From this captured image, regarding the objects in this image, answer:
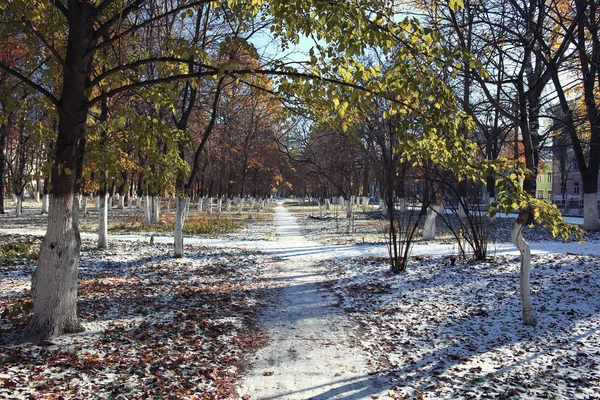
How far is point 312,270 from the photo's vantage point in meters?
10.1

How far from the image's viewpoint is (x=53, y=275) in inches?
179

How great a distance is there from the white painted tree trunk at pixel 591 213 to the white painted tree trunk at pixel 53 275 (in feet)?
58.2

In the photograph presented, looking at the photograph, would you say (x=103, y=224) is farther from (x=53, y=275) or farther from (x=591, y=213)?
(x=591, y=213)

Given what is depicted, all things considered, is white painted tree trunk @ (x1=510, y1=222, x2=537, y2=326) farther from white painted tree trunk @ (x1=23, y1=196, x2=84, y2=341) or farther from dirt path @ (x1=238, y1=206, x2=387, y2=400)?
white painted tree trunk @ (x1=23, y1=196, x2=84, y2=341)

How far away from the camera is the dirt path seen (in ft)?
12.2

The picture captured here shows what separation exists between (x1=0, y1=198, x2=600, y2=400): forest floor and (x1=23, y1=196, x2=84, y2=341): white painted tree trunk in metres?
0.22

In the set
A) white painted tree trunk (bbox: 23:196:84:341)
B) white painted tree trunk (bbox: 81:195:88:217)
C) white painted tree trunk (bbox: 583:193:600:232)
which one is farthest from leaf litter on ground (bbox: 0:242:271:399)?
white painted tree trunk (bbox: 81:195:88:217)

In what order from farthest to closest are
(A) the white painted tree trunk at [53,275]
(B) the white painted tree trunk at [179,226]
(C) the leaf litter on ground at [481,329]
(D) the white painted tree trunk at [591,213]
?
(D) the white painted tree trunk at [591,213]
(B) the white painted tree trunk at [179,226]
(A) the white painted tree trunk at [53,275]
(C) the leaf litter on ground at [481,329]

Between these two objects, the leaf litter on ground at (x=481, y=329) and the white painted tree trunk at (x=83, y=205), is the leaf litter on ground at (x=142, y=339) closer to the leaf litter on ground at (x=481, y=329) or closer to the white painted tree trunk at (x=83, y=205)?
the leaf litter on ground at (x=481, y=329)

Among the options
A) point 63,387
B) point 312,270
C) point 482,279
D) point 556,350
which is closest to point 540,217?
point 556,350

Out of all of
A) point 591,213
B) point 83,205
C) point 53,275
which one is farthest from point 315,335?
point 83,205

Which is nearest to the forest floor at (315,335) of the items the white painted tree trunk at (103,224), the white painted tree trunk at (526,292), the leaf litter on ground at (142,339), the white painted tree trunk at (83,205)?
the leaf litter on ground at (142,339)

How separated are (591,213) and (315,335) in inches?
613

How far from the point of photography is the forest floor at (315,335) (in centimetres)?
373
